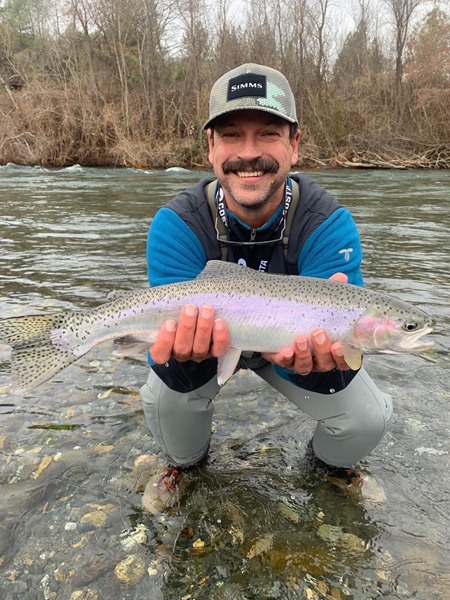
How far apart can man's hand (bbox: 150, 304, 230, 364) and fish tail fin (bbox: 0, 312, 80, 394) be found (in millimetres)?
473

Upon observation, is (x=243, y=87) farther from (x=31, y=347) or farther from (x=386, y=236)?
(x=386, y=236)

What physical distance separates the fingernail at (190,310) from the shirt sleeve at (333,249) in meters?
0.69

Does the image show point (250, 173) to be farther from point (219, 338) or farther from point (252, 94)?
point (219, 338)

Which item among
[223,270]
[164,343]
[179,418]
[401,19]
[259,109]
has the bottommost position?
[179,418]

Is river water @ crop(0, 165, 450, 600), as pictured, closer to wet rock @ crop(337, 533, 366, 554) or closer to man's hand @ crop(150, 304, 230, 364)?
wet rock @ crop(337, 533, 366, 554)

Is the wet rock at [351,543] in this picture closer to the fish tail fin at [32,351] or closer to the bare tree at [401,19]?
the fish tail fin at [32,351]

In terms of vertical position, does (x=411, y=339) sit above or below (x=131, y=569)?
above

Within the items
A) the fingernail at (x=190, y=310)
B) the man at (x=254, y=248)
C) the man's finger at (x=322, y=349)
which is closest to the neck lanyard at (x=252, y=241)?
the man at (x=254, y=248)

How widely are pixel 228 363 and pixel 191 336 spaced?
8.6 inches

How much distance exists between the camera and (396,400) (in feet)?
11.1

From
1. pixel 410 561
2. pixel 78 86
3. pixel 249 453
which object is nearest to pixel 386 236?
pixel 249 453

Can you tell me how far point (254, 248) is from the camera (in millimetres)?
2701

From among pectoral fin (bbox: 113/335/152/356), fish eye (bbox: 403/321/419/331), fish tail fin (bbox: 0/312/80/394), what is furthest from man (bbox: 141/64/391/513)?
fish tail fin (bbox: 0/312/80/394)

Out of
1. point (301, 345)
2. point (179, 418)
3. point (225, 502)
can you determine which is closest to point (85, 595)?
point (225, 502)
